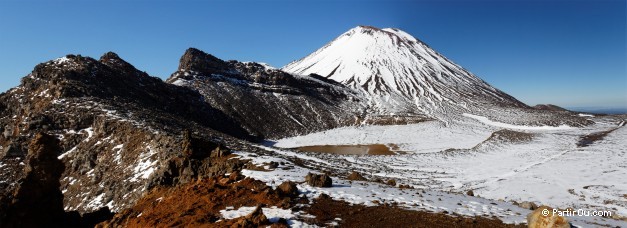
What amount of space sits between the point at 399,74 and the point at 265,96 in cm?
6240

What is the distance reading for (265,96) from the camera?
258ft

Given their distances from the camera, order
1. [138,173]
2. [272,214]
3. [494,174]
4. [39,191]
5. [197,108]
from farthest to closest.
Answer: [197,108], [494,174], [138,173], [39,191], [272,214]

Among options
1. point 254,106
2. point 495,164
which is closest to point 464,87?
point 254,106

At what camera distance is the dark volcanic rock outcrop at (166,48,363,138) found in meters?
68.5

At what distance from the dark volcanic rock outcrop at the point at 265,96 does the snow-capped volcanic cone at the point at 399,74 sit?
12.6m

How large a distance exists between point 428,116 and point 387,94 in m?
24.3

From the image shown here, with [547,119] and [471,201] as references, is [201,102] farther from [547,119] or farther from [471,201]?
[547,119]

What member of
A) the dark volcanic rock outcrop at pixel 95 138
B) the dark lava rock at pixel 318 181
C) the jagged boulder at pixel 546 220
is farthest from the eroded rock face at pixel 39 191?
the jagged boulder at pixel 546 220

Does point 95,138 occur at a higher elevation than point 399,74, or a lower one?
lower

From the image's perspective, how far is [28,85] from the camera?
118 ft

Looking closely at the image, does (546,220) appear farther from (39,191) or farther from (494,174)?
(494,174)

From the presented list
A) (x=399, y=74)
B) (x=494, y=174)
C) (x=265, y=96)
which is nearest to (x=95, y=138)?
(x=494, y=174)

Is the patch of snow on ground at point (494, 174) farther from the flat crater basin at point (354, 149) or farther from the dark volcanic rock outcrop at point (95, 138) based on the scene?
the dark volcanic rock outcrop at point (95, 138)

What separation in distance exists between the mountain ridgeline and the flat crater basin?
1077 cm
